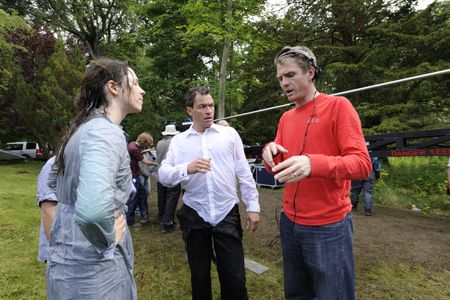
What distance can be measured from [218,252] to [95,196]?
1665 mm

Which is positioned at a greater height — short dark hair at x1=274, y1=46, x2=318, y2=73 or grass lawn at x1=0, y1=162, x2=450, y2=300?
short dark hair at x1=274, y1=46, x2=318, y2=73

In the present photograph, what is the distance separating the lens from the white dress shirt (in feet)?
8.46

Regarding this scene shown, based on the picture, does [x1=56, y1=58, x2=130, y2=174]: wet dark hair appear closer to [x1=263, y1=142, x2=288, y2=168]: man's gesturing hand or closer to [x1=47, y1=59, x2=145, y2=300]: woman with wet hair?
[x1=47, y1=59, x2=145, y2=300]: woman with wet hair

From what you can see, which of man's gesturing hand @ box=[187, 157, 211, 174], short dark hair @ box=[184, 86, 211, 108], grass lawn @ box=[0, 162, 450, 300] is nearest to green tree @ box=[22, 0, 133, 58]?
grass lawn @ box=[0, 162, 450, 300]

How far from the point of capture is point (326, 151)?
1.78m

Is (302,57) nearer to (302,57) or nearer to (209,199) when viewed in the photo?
(302,57)

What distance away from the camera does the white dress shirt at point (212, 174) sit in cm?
258

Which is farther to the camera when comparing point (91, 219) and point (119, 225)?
point (119, 225)

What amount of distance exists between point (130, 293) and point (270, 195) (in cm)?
859

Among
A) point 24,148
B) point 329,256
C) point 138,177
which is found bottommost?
point 24,148

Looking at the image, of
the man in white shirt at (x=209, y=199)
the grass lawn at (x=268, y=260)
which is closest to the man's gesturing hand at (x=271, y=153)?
the man in white shirt at (x=209, y=199)

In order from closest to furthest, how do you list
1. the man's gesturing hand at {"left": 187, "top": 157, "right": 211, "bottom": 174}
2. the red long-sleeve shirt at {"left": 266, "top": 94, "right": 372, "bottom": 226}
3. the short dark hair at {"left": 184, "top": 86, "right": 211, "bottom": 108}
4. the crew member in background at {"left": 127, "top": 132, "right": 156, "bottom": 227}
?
the red long-sleeve shirt at {"left": 266, "top": 94, "right": 372, "bottom": 226}
the man's gesturing hand at {"left": 187, "top": 157, "right": 211, "bottom": 174}
the short dark hair at {"left": 184, "top": 86, "right": 211, "bottom": 108}
the crew member in background at {"left": 127, "top": 132, "right": 156, "bottom": 227}

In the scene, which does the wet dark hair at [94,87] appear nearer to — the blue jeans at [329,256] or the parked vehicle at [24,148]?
the blue jeans at [329,256]

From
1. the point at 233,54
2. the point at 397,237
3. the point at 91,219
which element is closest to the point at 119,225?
the point at 91,219
